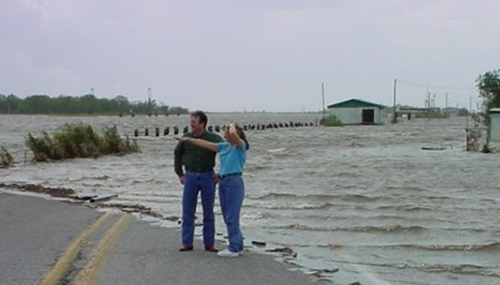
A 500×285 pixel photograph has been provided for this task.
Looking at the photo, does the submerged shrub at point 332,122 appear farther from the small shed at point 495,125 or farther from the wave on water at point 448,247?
the wave on water at point 448,247

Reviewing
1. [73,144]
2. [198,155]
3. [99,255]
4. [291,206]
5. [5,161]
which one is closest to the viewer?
[99,255]

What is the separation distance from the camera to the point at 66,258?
9.55m

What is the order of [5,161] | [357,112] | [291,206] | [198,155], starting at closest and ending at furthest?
1. [198,155]
2. [291,206]
3. [5,161]
4. [357,112]

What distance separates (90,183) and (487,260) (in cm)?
1622

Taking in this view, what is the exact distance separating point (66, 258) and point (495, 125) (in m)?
42.5

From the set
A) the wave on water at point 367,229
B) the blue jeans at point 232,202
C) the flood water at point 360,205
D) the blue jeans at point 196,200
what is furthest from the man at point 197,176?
the wave on water at point 367,229

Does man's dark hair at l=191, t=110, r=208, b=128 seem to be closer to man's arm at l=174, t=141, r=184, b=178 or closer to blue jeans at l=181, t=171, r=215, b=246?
man's arm at l=174, t=141, r=184, b=178

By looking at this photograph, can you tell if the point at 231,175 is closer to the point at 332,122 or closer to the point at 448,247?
the point at 448,247

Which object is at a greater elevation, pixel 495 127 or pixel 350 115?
pixel 350 115

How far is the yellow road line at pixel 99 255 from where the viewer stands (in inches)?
324

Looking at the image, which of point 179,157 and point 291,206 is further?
point 291,206

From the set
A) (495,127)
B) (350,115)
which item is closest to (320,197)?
(495,127)

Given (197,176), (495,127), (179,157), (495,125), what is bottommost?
(495,127)

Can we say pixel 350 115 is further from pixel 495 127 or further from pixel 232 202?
pixel 232 202
